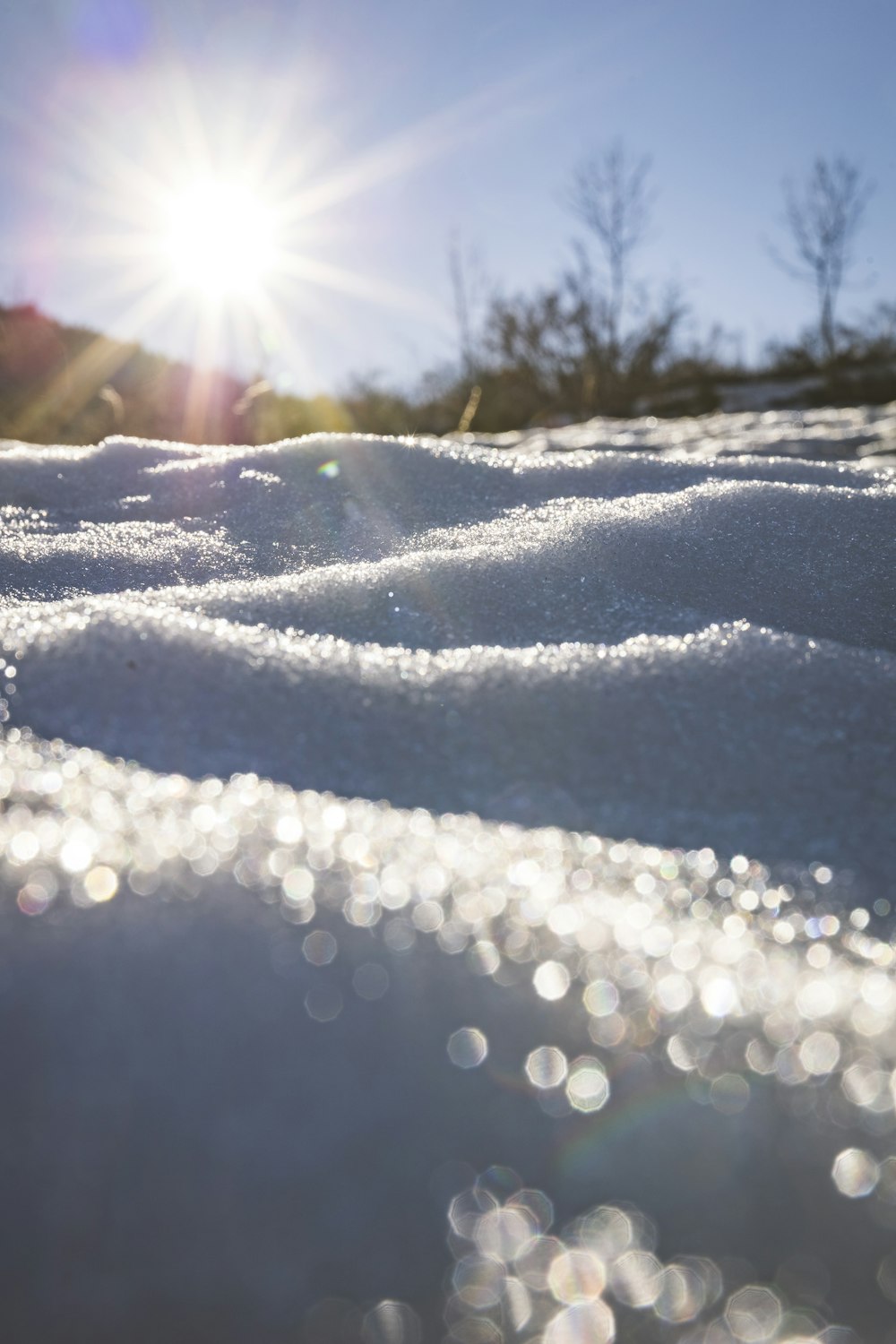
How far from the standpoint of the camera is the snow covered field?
339mm

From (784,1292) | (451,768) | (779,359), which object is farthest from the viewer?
(779,359)

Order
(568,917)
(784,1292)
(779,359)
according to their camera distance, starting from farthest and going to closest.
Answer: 1. (779,359)
2. (568,917)
3. (784,1292)

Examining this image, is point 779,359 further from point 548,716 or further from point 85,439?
point 548,716

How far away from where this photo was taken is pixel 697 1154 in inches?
14.9

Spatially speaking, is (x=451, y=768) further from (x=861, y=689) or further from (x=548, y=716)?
(x=861, y=689)

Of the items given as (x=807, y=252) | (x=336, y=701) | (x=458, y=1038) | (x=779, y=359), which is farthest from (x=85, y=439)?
(x=807, y=252)

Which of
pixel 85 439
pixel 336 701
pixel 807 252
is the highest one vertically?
pixel 807 252

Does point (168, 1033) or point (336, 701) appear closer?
point (168, 1033)

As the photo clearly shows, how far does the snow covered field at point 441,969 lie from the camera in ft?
1.11

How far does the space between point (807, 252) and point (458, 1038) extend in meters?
19.6

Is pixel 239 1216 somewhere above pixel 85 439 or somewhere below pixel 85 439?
below

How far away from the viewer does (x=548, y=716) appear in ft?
2.33

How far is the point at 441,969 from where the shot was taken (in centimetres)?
46

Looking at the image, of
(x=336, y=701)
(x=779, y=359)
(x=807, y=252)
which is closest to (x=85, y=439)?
(x=336, y=701)
